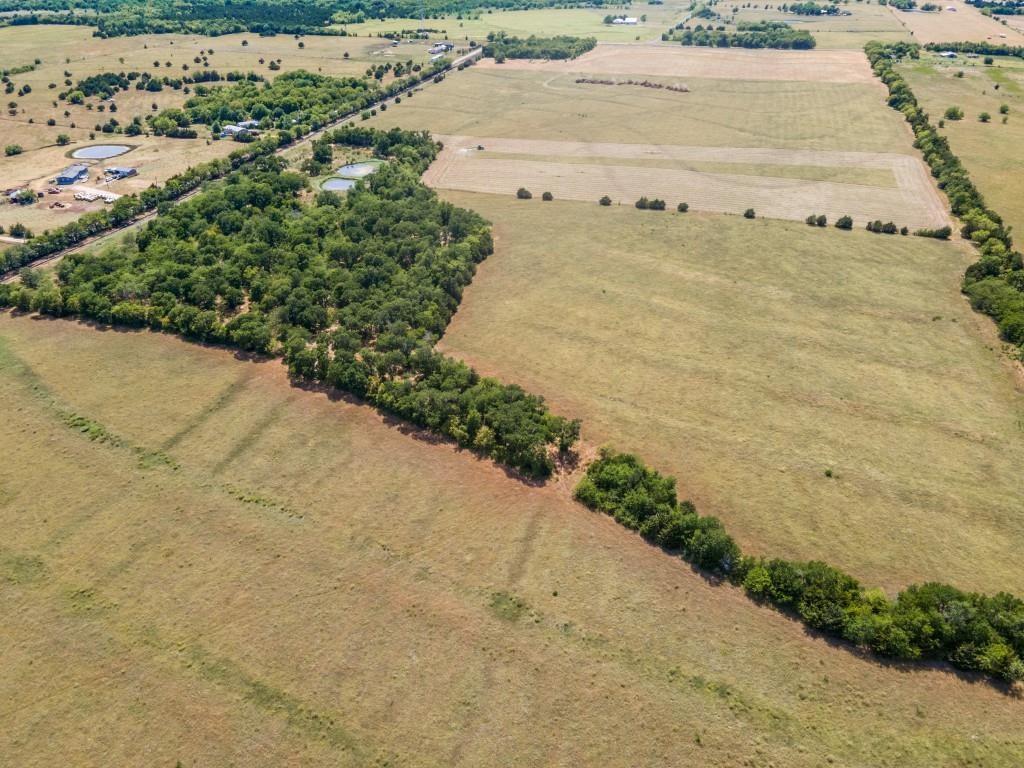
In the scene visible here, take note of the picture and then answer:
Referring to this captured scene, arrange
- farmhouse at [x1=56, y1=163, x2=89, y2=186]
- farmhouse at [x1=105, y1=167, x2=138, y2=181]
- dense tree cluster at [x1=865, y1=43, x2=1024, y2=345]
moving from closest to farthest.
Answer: dense tree cluster at [x1=865, y1=43, x2=1024, y2=345] < farmhouse at [x1=56, y1=163, x2=89, y2=186] < farmhouse at [x1=105, y1=167, x2=138, y2=181]

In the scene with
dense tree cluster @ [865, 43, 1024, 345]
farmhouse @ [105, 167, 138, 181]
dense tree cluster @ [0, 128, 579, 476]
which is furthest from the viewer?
farmhouse @ [105, 167, 138, 181]

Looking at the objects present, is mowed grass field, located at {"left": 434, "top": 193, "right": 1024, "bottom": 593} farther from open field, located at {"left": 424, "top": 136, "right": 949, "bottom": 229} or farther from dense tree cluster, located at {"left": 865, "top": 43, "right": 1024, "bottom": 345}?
open field, located at {"left": 424, "top": 136, "right": 949, "bottom": 229}

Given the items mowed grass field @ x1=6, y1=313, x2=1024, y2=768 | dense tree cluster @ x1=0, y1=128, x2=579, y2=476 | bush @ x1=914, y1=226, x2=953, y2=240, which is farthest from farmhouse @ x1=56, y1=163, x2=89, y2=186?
bush @ x1=914, y1=226, x2=953, y2=240

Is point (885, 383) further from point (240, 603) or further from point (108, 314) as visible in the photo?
point (108, 314)

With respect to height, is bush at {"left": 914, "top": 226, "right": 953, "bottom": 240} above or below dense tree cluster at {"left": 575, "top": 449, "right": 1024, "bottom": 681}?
above

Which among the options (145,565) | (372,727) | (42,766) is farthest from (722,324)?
(42,766)

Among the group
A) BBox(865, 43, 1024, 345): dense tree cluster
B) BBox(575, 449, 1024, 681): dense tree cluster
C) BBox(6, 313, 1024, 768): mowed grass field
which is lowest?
BBox(6, 313, 1024, 768): mowed grass field

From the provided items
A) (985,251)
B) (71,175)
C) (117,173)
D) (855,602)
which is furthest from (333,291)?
(985,251)
